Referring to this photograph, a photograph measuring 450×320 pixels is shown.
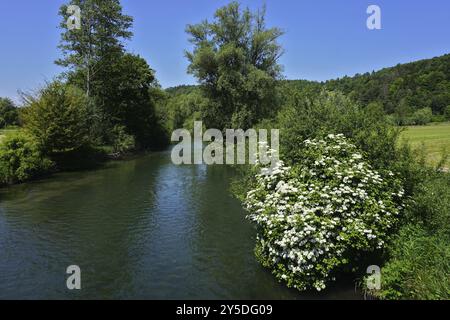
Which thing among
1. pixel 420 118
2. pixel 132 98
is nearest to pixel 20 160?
pixel 132 98

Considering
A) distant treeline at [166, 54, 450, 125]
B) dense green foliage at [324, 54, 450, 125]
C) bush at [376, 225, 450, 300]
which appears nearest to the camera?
bush at [376, 225, 450, 300]

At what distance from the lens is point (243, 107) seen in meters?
36.8

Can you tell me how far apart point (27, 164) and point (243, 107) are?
66.1 feet

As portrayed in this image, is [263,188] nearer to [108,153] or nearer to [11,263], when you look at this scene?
[11,263]

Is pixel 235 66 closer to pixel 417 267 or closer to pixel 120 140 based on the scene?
pixel 120 140

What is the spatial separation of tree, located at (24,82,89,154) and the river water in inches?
292

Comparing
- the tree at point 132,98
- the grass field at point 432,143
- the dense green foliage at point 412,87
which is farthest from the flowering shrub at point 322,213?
the dense green foliage at point 412,87

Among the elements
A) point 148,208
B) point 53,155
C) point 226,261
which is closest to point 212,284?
point 226,261

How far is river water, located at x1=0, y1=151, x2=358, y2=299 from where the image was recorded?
380 inches

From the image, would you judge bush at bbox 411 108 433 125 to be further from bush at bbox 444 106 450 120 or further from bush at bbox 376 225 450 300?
bush at bbox 376 225 450 300

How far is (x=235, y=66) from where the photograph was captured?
37688mm

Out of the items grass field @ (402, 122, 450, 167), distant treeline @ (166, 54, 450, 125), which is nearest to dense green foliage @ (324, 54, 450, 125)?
distant treeline @ (166, 54, 450, 125)

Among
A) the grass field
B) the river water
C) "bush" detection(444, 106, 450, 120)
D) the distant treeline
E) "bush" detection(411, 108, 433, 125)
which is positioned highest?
the distant treeline

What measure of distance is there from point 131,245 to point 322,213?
279 inches
